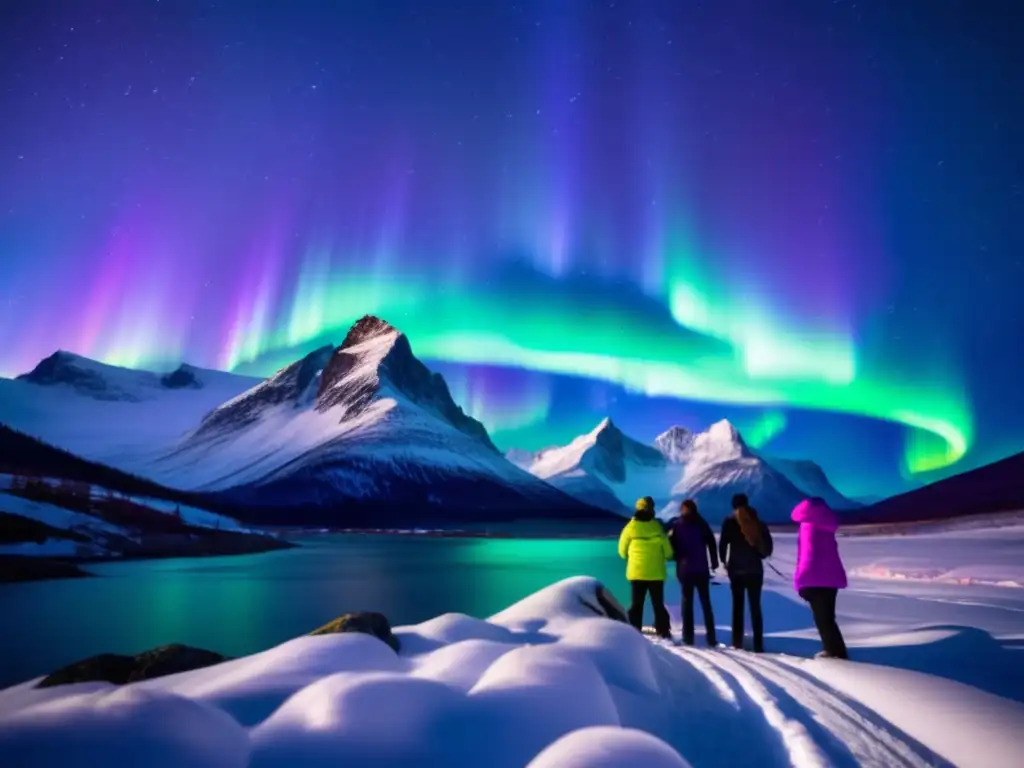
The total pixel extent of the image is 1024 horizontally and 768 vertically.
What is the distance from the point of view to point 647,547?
12156mm

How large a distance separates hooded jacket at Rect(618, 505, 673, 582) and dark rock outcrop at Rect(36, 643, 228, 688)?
695 cm

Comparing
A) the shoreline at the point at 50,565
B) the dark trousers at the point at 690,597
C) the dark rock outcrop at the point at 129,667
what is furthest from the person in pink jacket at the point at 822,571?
the shoreline at the point at 50,565

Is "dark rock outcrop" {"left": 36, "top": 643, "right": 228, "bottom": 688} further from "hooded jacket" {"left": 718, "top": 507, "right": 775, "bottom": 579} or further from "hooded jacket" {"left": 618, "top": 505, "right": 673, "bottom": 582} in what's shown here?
"hooded jacket" {"left": 718, "top": 507, "right": 775, "bottom": 579}

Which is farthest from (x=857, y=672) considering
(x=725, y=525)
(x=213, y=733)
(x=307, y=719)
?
(x=213, y=733)

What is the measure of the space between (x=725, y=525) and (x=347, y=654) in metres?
6.88

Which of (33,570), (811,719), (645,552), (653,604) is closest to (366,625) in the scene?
(811,719)

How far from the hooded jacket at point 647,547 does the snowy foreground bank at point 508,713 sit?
370cm

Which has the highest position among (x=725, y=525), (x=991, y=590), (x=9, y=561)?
(x=725, y=525)

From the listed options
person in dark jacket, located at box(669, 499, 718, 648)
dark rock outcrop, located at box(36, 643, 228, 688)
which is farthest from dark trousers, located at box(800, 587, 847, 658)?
dark rock outcrop, located at box(36, 643, 228, 688)

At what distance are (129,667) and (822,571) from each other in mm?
8765

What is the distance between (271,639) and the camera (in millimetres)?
19094

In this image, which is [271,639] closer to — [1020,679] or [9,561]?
[1020,679]

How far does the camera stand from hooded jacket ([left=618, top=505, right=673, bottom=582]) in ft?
39.8

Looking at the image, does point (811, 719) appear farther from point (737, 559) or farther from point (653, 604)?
A: point (653, 604)
